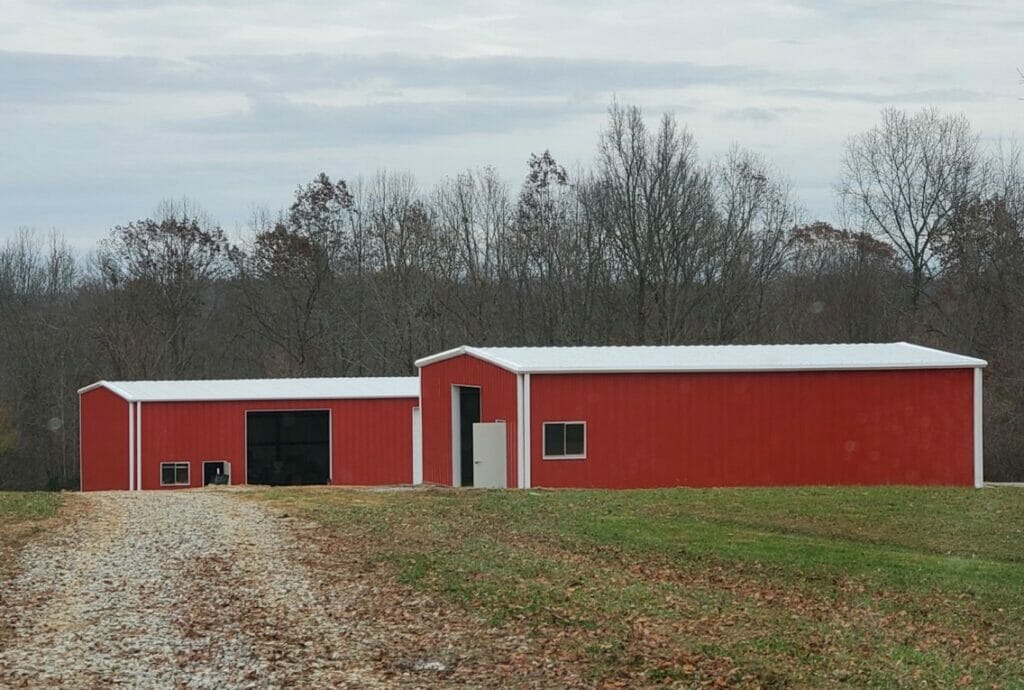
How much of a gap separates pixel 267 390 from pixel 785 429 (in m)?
13.8

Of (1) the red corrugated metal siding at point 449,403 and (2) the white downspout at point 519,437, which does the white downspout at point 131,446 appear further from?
(2) the white downspout at point 519,437

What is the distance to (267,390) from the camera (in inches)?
1294

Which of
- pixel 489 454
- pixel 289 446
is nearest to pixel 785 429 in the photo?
pixel 489 454

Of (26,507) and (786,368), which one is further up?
(786,368)

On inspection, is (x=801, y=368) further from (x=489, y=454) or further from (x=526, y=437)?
(x=489, y=454)

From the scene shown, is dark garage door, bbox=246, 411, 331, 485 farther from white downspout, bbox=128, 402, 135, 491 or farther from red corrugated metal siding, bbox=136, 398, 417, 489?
white downspout, bbox=128, 402, 135, 491

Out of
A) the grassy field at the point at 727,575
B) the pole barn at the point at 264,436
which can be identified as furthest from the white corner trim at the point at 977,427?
the pole barn at the point at 264,436

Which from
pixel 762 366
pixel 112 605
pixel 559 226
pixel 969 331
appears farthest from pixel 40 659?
pixel 559 226

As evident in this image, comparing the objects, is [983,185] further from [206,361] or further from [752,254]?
[206,361]

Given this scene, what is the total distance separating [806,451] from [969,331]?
894 inches

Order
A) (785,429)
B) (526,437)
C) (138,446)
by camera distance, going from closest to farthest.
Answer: (526,437) → (785,429) → (138,446)

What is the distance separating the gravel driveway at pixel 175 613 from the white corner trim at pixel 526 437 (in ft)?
27.8

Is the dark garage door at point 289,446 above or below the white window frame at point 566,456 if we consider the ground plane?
below

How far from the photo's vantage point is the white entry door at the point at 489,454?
24.5m
